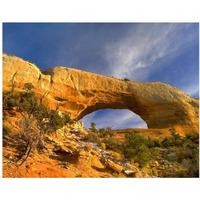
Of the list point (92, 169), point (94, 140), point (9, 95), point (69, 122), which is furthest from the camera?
point (69, 122)

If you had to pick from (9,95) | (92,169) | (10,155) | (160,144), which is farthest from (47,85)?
(160,144)

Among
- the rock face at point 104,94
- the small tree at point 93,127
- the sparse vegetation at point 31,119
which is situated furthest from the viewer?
the small tree at point 93,127

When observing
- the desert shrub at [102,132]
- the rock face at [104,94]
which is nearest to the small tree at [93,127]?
the desert shrub at [102,132]

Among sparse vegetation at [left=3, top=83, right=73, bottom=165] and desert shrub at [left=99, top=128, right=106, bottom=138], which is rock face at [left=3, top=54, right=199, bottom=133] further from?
desert shrub at [left=99, top=128, right=106, bottom=138]

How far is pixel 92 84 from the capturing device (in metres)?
18.1

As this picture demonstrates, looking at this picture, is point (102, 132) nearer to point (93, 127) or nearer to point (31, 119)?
point (93, 127)

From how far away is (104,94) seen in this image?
765 inches

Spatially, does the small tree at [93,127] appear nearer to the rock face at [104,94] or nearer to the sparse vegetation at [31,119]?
the sparse vegetation at [31,119]

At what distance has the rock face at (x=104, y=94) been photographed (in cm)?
1336

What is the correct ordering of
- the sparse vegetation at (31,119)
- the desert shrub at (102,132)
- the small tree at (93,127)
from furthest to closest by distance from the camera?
the small tree at (93,127)
the desert shrub at (102,132)
the sparse vegetation at (31,119)

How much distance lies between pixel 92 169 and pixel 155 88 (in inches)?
835

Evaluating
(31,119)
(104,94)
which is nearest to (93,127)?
(104,94)

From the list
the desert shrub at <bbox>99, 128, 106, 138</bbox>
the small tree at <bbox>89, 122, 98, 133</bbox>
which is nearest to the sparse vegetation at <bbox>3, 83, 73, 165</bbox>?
the small tree at <bbox>89, 122, 98, 133</bbox>

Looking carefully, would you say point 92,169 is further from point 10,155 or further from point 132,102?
point 132,102
